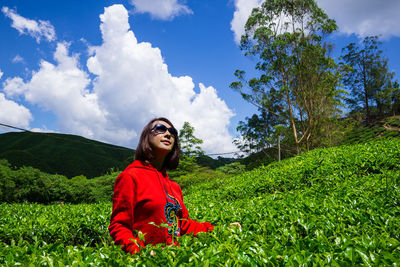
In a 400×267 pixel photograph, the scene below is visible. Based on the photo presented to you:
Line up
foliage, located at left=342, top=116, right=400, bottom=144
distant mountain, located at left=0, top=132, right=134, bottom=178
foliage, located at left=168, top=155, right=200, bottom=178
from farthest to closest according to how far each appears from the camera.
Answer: distant mountain, located at left=0, top=132, right=134, bottom=178
foliage, located at left=168, top=155, right=200, bottom=178
foliage, located at left=342, top=116, right=400, bottom=144

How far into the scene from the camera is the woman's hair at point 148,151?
6.46 feet

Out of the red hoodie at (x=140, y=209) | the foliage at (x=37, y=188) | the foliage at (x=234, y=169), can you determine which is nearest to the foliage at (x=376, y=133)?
the foliage at (x=234, y=169)

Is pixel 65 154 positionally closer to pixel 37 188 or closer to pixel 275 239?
pixel 37 188

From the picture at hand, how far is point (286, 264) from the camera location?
959mm

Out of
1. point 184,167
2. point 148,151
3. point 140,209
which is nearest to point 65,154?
point 184,167

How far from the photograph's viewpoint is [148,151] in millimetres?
1964

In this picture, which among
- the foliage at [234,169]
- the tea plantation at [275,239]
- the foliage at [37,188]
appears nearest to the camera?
the tea plantation at [275,239]

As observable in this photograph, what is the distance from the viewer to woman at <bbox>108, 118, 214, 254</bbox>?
1430mm

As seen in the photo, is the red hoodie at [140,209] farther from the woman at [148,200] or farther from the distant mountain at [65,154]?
the distant mountain at [65,154]

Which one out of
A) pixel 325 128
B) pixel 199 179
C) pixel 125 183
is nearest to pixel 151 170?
pixel 125 183

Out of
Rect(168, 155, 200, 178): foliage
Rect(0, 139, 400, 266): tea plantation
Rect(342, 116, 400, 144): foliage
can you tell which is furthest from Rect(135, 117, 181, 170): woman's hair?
Rect(168, 155, 200, 178): foliage

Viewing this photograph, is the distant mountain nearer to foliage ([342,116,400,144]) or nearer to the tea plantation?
foliage ([342,116,400,144])

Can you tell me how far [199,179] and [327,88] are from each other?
1095 cm

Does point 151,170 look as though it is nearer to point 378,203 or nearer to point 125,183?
point 125,183
